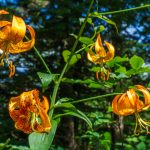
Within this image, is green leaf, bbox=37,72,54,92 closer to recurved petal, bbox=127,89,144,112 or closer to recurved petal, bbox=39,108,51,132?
recurved petal, bbox=39,108,51,132

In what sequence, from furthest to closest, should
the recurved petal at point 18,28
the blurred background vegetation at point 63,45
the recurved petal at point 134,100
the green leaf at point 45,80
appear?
the blurred background vegetation at point 63,45 < the recurved petal at point 134,100 < the green leaf at point 45,80 < the recurved petal at point 18,28

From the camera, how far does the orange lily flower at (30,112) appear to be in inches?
48.4

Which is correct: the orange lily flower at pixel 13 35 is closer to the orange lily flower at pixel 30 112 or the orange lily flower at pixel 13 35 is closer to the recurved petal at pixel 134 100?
the orange lily flower at pixel 30 112

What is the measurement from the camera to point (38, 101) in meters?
1.25

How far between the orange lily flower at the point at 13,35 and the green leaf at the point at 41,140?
0.72 ft

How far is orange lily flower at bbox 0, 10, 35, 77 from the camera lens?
1190 mm

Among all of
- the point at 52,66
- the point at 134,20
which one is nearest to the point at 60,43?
the point at 52,66

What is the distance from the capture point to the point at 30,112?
4.18ft

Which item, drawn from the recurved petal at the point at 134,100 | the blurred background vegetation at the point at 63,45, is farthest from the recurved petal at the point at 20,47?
the blurred background vegetation at the point at 63,45

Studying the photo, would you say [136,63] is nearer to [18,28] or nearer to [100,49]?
[100,49]

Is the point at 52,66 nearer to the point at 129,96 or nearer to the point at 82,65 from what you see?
the point at 82,65

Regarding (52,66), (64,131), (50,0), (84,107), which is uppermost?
(50,0)

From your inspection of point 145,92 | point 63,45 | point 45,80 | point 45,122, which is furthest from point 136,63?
point 63,45

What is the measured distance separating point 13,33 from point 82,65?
5.54 m
